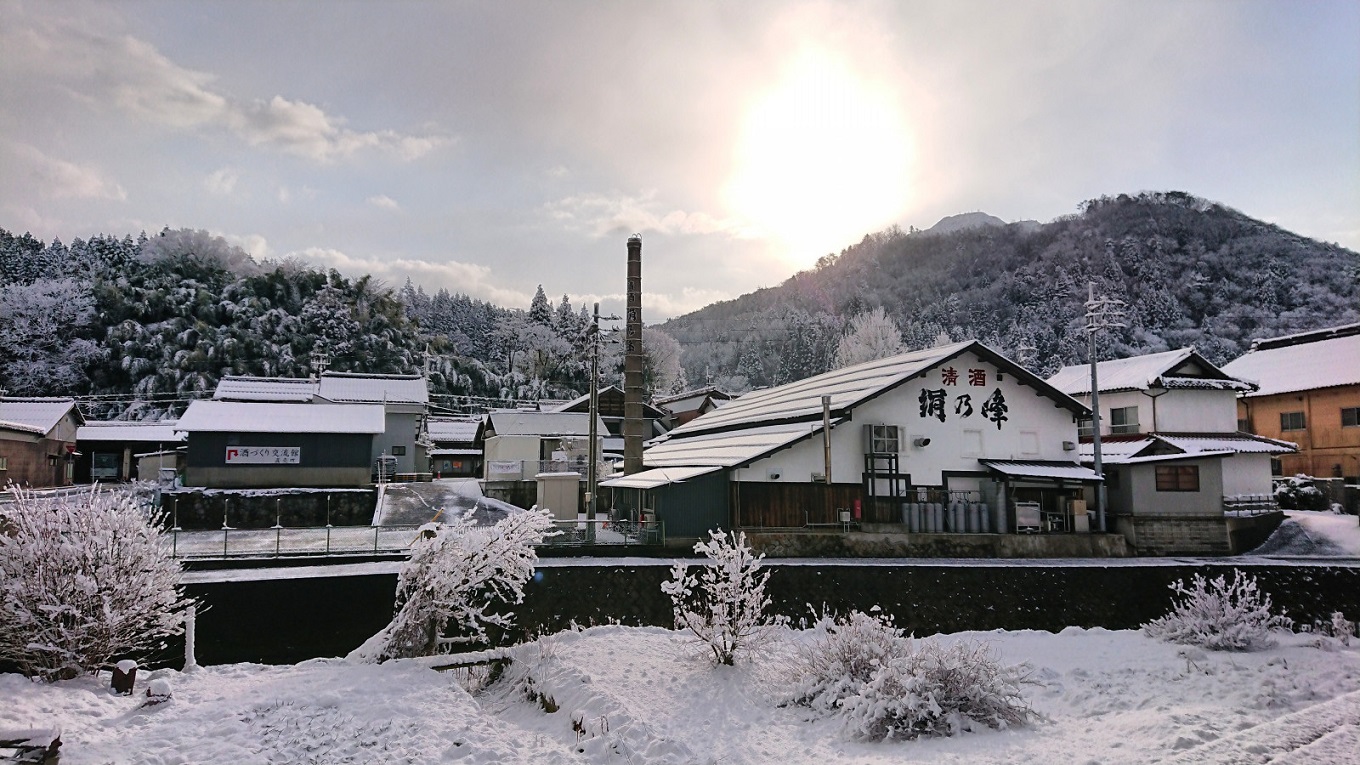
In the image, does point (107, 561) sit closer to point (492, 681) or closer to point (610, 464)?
point (492, 681)

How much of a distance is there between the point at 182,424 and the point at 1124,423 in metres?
42.7

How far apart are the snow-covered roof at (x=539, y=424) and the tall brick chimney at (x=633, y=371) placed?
31.8ft

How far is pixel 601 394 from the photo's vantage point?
49.4 metres

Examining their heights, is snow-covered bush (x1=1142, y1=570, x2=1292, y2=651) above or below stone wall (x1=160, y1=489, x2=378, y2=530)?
below

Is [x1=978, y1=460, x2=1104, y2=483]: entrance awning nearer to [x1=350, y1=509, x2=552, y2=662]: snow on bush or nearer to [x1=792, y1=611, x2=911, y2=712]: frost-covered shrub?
[x1=792, y1=611, x2=911, y2=712]: frost-covered shrub

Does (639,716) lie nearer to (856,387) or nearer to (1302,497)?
(856,387)

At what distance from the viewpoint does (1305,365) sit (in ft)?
125

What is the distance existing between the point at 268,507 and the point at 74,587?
2571 centimetres

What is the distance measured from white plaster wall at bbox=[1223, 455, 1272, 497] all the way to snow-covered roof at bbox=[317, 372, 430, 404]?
43.5 metres

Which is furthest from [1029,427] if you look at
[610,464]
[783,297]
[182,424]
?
[783,297]

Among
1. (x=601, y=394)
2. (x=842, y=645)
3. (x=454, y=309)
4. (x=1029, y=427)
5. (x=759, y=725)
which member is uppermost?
(x=454, y=309)

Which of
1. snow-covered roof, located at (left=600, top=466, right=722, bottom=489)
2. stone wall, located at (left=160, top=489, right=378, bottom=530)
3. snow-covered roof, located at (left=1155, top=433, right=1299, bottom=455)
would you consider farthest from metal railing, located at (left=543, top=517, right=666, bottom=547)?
snow-covered roof, located at (left=1155, top=433, right=1299, bottom=455)

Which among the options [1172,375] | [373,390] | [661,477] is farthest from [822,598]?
[373,390]

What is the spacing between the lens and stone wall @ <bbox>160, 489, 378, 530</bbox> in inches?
1245
